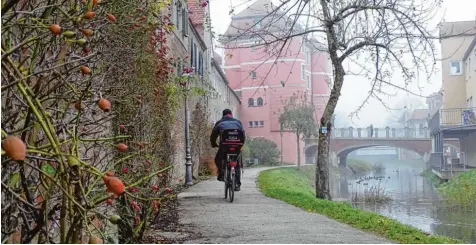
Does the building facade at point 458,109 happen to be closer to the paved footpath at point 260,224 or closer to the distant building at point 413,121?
the paved footpath at point 260,224

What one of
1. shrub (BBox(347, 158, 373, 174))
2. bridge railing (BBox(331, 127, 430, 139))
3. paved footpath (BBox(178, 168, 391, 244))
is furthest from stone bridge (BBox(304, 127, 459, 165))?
paved footpath (BBox(178, 168, 391, 244))

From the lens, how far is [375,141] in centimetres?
6638

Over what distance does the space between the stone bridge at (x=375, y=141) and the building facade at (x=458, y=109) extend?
1557 cm

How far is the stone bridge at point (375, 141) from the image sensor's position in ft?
214

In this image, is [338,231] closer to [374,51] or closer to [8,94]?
[8,94]

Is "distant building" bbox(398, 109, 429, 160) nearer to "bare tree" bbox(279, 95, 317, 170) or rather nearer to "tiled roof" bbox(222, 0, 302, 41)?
"bare tree" bbox(279, 95, 317, 170)

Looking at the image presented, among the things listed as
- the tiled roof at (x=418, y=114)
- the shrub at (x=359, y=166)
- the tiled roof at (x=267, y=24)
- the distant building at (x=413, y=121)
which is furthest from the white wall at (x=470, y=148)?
the tiled roof at (x=418, y=114)

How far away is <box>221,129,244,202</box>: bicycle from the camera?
10898 millimetres

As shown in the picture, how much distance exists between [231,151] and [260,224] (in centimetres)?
299

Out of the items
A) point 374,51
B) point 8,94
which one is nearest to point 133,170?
point 8,94

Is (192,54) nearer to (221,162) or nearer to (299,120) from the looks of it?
(221,162)

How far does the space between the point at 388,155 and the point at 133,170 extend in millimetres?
116255

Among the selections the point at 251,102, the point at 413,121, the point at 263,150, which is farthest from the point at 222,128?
the point at 413,121

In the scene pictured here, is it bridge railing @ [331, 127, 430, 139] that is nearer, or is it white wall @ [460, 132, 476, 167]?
white wall @ [460, 132, 476, 167]
